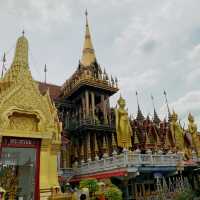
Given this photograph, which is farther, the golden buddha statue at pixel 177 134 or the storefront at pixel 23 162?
the golden buddha statue at pixel 177 134

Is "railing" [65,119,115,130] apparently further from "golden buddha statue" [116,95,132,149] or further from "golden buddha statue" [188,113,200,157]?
"golden buddha statue" [188,113,200,157]

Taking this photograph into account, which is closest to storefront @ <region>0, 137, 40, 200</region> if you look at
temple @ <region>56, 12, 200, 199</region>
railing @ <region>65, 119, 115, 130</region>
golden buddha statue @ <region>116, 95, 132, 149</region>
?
temple @ <region>56, 12, 200, 199</region>

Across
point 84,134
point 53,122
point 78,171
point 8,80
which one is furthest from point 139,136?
point 8,80

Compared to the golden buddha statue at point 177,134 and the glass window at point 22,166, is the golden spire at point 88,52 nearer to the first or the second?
the golden buddha statue at point 177,134

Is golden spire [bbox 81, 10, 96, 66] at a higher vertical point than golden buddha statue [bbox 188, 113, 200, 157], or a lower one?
higher

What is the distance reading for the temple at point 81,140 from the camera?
11.1 metres

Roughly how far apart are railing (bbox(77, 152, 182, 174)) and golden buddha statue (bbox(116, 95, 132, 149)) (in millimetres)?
1378

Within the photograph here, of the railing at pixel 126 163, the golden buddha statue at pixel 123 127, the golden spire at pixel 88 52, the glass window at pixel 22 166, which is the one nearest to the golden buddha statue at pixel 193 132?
the railing at pixel 126 163

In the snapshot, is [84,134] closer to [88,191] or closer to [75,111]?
[75,111]

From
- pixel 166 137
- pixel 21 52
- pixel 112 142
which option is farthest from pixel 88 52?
pixel 21 52

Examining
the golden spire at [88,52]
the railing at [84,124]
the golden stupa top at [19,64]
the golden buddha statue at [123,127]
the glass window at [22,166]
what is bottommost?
the glass window at [22,166]

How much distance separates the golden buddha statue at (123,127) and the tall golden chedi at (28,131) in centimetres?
608

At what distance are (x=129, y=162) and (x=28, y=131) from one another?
6792 millimetres

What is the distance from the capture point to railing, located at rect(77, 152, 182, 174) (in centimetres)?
1529
